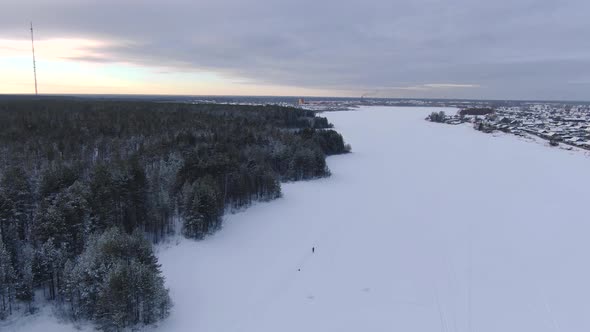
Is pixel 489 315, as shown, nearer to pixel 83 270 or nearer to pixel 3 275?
pixel 83 270

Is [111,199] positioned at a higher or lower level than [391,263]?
higher

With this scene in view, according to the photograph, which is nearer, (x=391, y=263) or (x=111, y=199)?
(x=391, y=263)

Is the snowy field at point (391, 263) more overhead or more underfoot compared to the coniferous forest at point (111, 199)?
more underfoot

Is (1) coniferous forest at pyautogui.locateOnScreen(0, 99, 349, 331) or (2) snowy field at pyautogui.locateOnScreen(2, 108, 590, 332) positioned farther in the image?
(2) snowy field at pyautogui.locateOnScreen(2, 108, 590, 332)

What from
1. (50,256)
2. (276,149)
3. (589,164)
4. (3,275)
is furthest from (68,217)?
(589,164)

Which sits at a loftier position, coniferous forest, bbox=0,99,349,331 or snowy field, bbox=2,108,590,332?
coniferous forest, bbox=0,99,349,331
